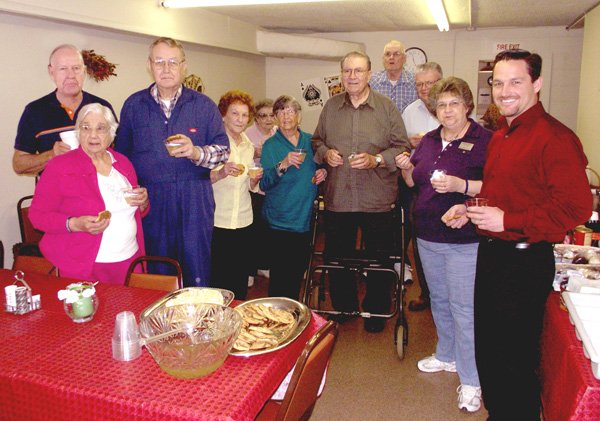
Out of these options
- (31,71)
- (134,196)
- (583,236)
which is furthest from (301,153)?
(31,71)

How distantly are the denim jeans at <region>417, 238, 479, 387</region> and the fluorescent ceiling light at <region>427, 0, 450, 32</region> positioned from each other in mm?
3949

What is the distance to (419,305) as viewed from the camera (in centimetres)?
446

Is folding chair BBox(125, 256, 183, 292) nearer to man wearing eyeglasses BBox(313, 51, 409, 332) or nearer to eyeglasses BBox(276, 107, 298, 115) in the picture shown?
man wearing eyeglasses BBox(313, 51, 409, 332)

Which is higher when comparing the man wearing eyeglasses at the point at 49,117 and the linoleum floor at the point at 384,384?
the man wearing eyeglasses at the point at 49,117

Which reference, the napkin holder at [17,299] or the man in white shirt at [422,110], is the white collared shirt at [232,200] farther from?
the napkin holder at [17,299]

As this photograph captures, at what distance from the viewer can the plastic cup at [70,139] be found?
2.74 meters

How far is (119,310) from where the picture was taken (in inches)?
84.5

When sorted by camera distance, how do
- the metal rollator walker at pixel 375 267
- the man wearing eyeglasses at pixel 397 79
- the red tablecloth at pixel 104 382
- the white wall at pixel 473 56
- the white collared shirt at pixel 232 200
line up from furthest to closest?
1. the white wall at pixel 473 56
2. the man wearing eyeglasses at pixel 397 79
3. the white collared shirt at pixel 232 200
4. the metal rollator walker at pixel 375 267
5. the red tablecloth at pixel 104 382

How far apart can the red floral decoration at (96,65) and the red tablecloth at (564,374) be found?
4.57m

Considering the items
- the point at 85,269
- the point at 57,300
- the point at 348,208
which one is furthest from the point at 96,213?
the point at 348,208

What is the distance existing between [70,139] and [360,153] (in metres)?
1.84

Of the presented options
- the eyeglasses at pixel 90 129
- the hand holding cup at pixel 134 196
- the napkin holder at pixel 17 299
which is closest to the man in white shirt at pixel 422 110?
the hand holding cup at pixel 134 196

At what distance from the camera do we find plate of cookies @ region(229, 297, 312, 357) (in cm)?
177

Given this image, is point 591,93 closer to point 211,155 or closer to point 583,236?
point 583,236
